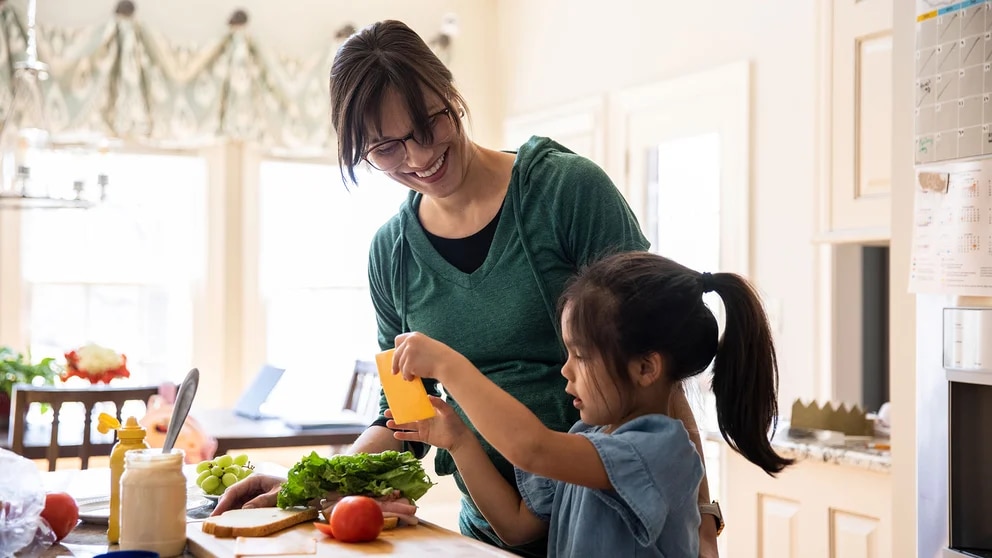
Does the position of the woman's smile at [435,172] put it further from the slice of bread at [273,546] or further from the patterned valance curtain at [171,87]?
the patterned valance curtain at [171,87]

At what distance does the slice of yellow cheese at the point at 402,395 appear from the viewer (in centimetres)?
135

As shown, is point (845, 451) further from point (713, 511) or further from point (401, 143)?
point (401, 143)

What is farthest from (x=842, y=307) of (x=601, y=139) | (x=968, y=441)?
(x=968, y=441)

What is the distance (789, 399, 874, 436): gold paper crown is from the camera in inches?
105

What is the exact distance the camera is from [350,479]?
4.62 ft

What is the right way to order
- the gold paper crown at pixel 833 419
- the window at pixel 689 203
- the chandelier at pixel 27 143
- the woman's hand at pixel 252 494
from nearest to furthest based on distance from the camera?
the woman's hand at pixel 252 494, the gold paper crown at pixel 833 419, the chandelier at pixel 27 143, the window at pixel 689 203

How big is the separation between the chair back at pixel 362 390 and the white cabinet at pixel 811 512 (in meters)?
2.18

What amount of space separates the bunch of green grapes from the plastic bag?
33cm

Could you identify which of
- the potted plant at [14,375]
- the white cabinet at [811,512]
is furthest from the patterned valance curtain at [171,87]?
the white cabinet at [811,512]

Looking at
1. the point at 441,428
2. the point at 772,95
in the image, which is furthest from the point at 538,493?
the point at 772,95

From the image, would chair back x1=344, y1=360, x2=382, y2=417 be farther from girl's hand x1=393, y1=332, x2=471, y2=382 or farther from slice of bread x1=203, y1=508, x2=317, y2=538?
girl's hand x1=393, y1=332, x2=471, y2=382

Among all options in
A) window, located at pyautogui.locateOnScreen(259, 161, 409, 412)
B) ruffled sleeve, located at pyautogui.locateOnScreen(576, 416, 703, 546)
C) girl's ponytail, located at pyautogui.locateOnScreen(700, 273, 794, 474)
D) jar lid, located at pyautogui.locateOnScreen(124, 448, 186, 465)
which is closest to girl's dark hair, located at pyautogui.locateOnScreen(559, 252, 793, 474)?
girl's ponytail, located at pyautogui.locateOnScreen(700, 273, 794, 474)

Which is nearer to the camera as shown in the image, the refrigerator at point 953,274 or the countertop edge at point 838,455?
the refrigerator at point 953,274

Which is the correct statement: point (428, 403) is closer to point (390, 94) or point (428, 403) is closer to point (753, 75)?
point (390, 94)
